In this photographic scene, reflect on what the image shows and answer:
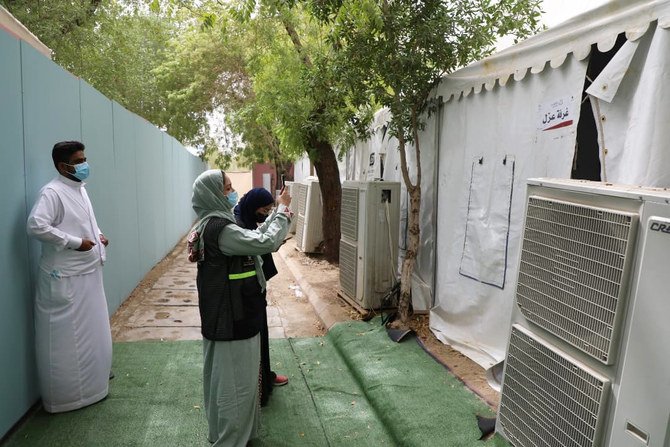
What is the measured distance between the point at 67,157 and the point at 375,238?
3.25m

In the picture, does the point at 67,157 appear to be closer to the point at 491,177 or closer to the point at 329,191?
the point at 491,177

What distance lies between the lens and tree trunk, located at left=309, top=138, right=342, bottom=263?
8.40m

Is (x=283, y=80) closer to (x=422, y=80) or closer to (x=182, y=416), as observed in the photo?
(x=422, y=80)

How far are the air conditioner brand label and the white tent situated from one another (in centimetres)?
110

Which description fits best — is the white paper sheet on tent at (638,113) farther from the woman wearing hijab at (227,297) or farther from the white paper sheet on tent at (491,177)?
the woman wearing hijab at (227,297)

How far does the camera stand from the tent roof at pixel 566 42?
2.64m

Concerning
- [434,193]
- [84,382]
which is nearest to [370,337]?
[434,193]

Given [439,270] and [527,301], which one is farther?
[439,270]

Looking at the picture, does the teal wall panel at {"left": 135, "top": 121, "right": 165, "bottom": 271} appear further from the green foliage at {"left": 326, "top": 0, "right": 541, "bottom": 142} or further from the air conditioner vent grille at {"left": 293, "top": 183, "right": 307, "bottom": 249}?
the green foliage at {"left": 326, "top": 0, "right": 541, "bottom": 142}

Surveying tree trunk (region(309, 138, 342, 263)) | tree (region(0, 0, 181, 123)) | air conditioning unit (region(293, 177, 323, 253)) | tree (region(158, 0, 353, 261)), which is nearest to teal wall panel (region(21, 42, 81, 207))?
tree (region(158, 0, 353, 261))

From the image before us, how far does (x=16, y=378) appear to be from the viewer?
309 cm

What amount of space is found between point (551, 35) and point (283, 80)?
15.7ft

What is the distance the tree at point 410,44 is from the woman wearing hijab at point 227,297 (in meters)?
2.41

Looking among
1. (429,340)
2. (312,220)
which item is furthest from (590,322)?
(312,220)
